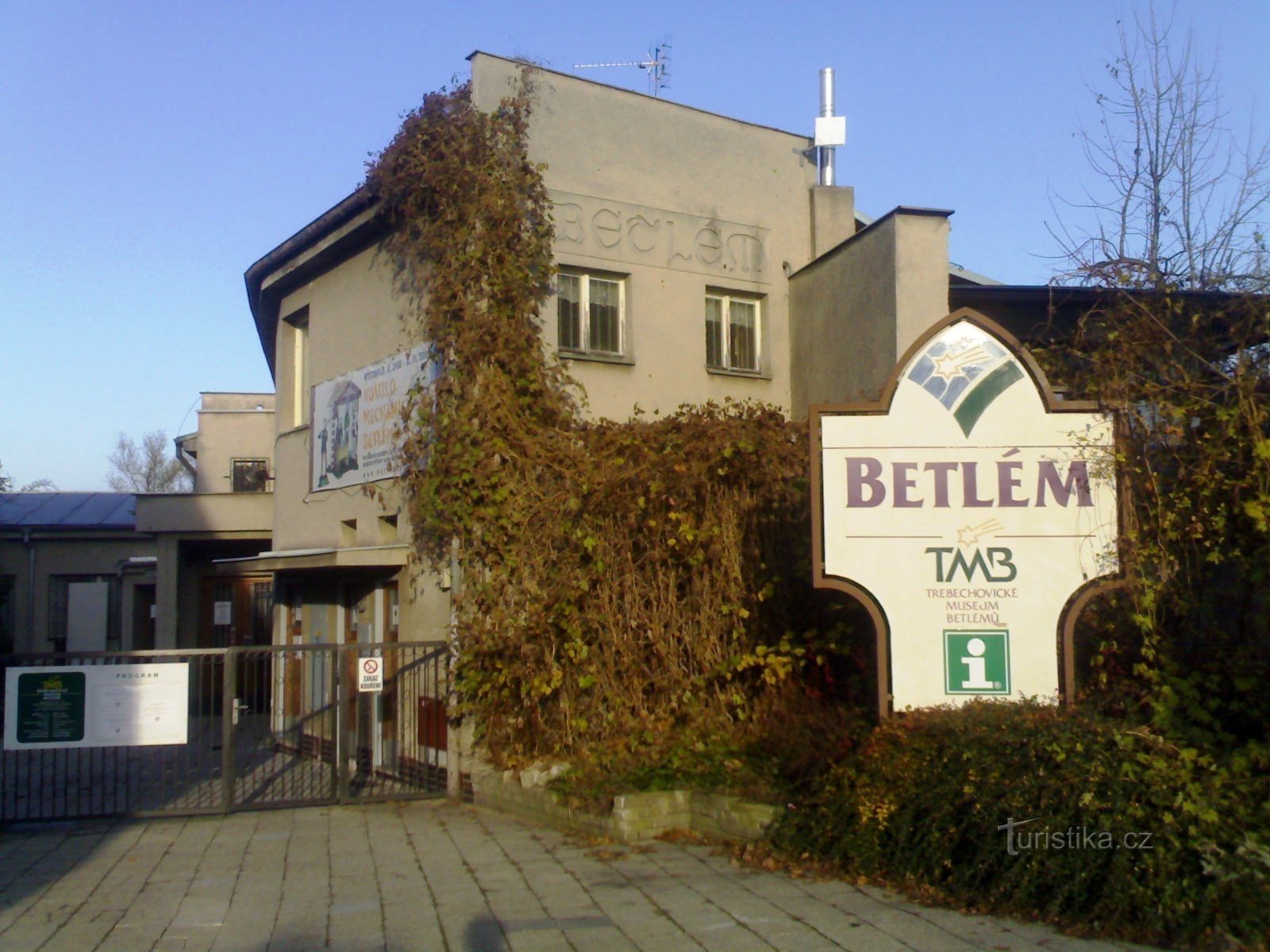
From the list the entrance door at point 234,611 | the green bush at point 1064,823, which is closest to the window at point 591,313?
the green bush at point 1064,823

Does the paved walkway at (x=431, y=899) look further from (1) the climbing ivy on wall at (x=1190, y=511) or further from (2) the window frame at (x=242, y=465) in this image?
(2) the window frame at (x=242, y=465)

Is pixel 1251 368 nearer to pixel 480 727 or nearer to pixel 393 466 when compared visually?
pixel 480 727

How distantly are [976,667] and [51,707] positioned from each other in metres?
8.11

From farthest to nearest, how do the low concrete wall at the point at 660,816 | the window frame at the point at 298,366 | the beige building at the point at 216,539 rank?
the beige building at the point at 216,539 → the window frame at the point at 298,366 → the low concrete wall at the point at 660,816

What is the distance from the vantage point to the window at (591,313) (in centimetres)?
1390

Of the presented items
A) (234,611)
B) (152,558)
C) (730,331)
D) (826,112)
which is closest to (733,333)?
(730,331)

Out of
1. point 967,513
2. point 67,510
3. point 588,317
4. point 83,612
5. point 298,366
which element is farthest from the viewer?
point 67,510

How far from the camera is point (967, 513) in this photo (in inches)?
340

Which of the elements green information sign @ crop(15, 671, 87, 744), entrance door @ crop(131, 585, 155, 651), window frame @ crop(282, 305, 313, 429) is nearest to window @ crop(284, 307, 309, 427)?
window frame @ crop(282, 305, 313, 429)

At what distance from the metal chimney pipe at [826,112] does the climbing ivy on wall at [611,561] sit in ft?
19.8

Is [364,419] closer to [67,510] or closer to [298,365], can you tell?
[298,365]

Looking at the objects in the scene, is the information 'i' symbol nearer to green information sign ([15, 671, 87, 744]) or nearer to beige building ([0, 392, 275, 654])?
green information sign ([15, 671, 87, 744])

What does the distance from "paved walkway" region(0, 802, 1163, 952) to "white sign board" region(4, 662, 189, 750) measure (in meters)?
0.88

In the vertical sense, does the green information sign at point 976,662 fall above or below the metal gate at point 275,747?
above
